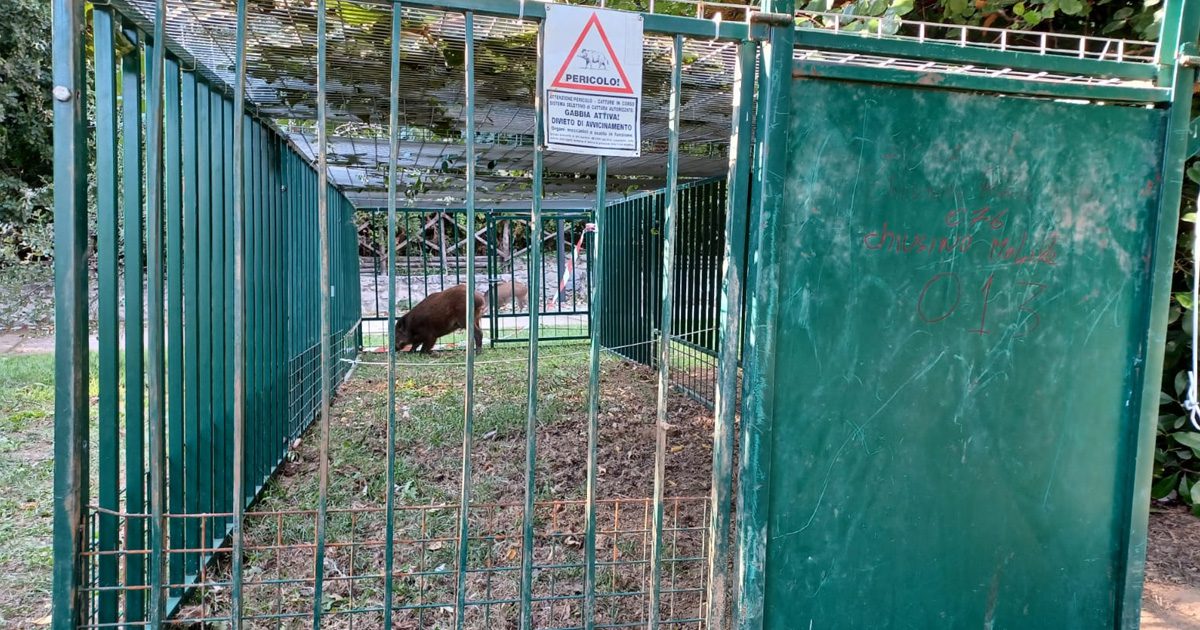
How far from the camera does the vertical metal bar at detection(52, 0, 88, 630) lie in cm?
199

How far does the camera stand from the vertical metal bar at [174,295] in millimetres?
2959

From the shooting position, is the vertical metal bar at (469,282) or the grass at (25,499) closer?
the vertical metal bar at (469,282)

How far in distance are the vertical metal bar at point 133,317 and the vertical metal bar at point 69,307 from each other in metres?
0.42

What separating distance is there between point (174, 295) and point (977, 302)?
3118mm

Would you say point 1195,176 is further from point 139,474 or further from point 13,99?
point 13,99

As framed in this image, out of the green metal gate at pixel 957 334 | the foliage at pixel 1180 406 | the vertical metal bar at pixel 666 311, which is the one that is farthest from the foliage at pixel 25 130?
the foliage at pixel 1180 406

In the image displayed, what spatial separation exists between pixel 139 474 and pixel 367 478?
8.07 feet

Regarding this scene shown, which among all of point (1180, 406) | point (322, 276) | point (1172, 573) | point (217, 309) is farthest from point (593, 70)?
point (1180, 406)

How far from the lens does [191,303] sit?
3.21 meters

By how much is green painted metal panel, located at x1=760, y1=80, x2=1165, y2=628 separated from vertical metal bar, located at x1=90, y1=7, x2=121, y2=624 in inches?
87.3

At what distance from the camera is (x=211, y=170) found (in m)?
3.44

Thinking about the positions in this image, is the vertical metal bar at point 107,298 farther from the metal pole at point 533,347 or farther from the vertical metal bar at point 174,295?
the metal pole at point 533,347

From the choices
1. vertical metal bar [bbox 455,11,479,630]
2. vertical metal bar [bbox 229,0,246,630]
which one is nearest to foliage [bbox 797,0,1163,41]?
vertical metal bar [bbox 455,11,479,630]

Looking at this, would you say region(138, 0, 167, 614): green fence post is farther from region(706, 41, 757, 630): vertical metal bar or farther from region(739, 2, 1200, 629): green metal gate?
region(739, 2, 1200, 629): green metal gate
